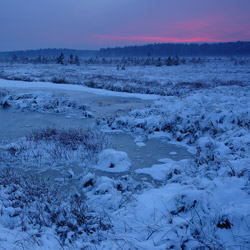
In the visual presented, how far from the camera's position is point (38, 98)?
15367 millimetres

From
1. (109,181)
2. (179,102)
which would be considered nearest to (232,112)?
(179,102)

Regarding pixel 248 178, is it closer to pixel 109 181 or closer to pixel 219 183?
pixel 219 183

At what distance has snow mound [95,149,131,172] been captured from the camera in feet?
20.7

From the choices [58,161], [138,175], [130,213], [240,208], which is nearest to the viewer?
[240,208]

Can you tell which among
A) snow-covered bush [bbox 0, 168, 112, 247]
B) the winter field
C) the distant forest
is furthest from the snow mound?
the distant forest

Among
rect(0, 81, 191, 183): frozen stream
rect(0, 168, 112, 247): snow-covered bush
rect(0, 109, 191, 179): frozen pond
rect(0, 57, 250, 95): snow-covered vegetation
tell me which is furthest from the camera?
rect(0, 57, 250, 95): snow-covered vegetation

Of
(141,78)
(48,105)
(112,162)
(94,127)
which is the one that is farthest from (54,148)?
(141,78)

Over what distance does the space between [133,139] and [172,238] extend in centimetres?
602

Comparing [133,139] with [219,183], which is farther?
[133,139]

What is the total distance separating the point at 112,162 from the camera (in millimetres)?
6359

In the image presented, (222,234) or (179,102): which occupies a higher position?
(179,102)

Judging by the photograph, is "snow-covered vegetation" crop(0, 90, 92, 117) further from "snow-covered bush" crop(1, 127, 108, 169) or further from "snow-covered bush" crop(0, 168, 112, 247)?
"snow-covered bush" crop(0, 168, 112, 247)

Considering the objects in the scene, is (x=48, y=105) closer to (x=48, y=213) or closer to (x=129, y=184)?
(x=129, y=184)

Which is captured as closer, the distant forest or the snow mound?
the snow mound
